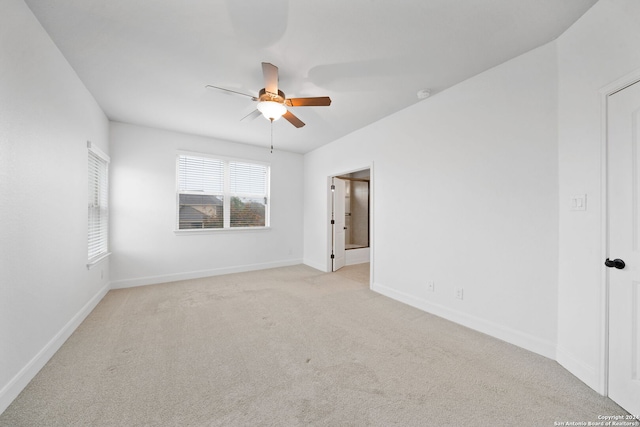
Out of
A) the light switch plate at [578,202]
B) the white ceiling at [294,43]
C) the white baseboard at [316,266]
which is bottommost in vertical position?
the white baseboard at [316,266]

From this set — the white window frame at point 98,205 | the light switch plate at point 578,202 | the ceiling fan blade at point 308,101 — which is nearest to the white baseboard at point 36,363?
the white window frame at point 98,205

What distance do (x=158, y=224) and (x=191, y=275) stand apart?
43.6 inches

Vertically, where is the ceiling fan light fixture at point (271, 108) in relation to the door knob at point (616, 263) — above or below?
above

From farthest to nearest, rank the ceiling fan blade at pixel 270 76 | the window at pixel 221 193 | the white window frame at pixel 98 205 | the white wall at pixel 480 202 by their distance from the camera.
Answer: the window at pixel 221 193, the white window frame at pixel 98 205, the white wall at pixel 480 202, the ceiling fan blade at pixel 270 76

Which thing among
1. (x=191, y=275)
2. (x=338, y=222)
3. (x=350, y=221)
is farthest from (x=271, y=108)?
(x=350, y=221)

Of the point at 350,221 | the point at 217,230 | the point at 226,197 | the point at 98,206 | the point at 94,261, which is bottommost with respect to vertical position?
the point at 94,261

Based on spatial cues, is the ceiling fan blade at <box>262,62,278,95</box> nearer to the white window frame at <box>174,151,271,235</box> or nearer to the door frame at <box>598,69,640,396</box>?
the door frame at <box>598,69,640,396</box>

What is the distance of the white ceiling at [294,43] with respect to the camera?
5.77 ft

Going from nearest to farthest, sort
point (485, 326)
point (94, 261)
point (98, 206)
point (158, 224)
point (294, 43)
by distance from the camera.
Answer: point (294, 43)
point (485, 326)
point (94, 261)
point (98, 206)
point (158, 224)

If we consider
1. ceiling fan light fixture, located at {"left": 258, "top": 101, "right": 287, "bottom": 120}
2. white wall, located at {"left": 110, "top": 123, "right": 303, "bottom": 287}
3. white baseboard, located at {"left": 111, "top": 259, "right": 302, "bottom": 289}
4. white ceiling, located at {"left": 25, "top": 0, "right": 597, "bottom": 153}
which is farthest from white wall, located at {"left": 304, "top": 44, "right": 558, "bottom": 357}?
white wall, located at {"left": 110, "top": 123, "right": 303, "bottom": 287}

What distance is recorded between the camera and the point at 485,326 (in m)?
2.52

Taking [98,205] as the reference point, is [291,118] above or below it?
above

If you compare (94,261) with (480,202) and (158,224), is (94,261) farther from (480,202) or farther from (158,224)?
(480,202)

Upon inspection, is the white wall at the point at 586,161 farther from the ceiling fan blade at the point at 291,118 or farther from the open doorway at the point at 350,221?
the open doorway at the point at 350,221
